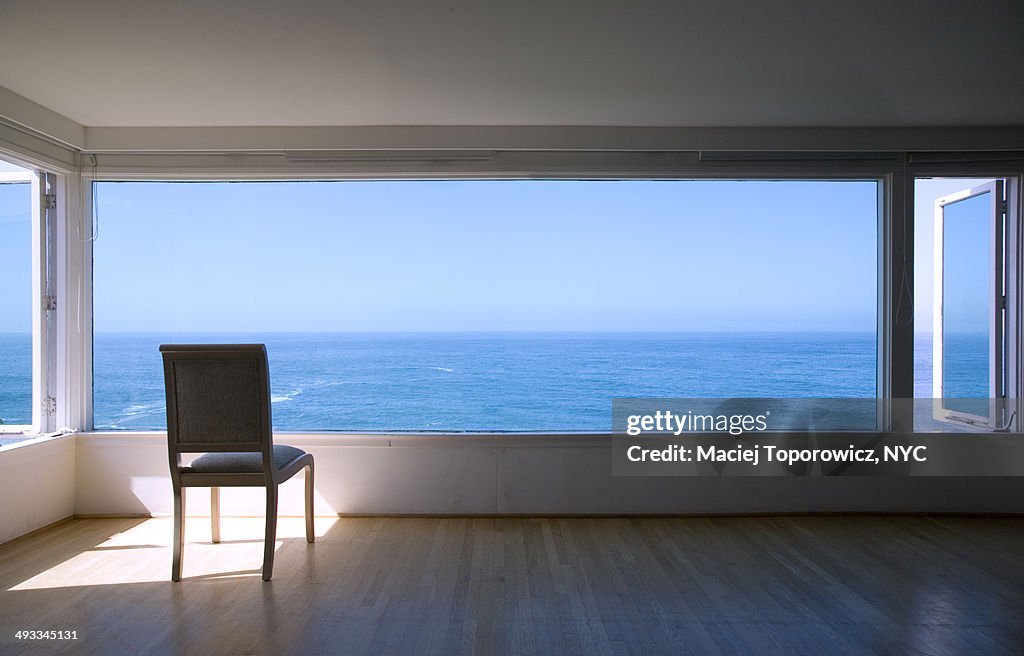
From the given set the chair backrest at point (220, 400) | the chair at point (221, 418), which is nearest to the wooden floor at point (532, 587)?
the chair at point (221, 418)

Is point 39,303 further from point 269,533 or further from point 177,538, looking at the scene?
point 269,533

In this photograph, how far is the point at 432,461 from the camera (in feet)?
14.5

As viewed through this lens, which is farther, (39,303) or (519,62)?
(39,303)

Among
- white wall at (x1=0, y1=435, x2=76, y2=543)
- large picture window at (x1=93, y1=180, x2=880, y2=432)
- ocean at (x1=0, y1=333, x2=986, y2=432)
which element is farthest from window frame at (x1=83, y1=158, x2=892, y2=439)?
white wall at (x1=0, y1=435, x2=76, y2=543)

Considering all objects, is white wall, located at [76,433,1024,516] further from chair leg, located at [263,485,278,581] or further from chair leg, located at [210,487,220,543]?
chair leg, located at [263,485,278,581]

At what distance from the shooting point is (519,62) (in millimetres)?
3232

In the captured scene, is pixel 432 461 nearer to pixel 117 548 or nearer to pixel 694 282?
pixel 117 548

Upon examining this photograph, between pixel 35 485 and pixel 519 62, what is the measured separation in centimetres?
346

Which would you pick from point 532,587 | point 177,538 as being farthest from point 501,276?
point 177,538

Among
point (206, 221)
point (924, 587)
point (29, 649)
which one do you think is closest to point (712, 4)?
point (924, 587)

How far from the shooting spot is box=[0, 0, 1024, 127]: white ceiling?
267cm

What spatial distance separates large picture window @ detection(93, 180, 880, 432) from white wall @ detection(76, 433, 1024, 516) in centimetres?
17

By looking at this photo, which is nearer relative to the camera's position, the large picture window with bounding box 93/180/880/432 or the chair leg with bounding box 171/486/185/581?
the chair leg with bounding box 171/486/185/581

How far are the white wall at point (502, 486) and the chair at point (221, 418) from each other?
115 cm
